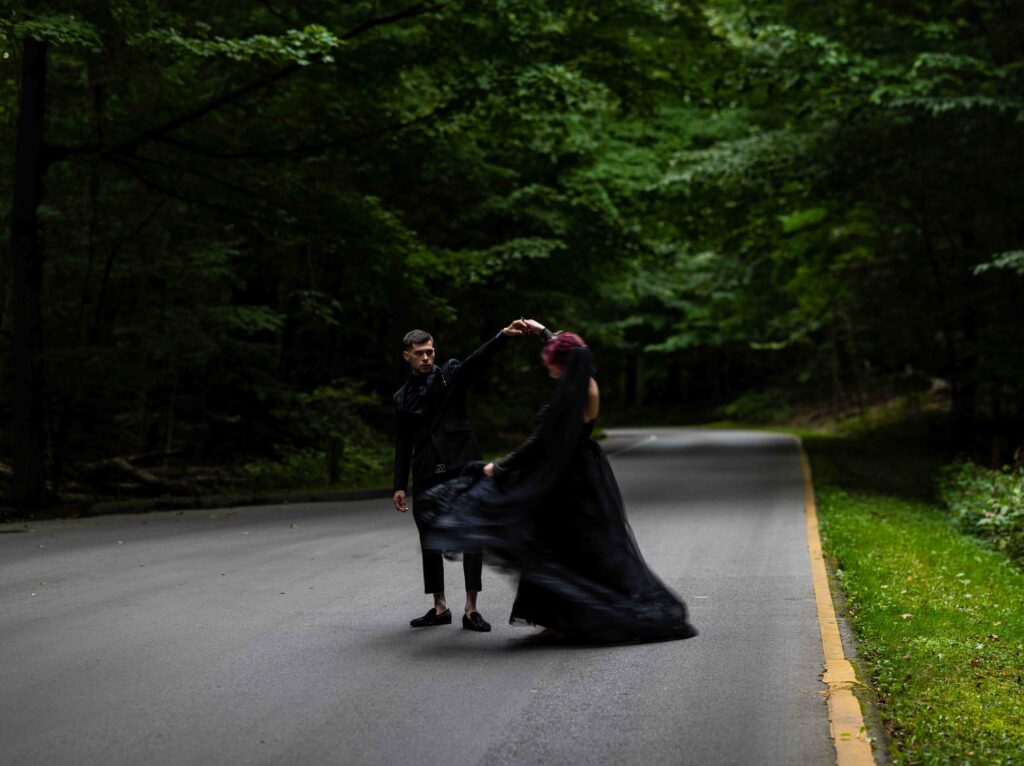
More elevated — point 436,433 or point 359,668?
point 436,433

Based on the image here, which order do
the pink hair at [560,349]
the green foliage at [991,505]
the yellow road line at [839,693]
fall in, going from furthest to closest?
1. the green foliage at [991,505]
2. the pink hair at [560,349]
3. the yellow road line at [839,693]

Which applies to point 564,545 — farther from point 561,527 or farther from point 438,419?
point 438,419

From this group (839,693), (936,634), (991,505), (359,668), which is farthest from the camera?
(991,505)

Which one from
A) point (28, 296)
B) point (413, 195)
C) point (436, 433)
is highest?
point (413, 195)

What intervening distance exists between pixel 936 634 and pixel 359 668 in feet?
12.8

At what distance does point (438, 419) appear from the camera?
826 cm

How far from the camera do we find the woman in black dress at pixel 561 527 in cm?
738

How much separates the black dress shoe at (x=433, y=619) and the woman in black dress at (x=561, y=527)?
997mm

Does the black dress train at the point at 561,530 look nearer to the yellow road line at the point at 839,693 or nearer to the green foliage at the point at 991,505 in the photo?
the yellow road line at the point at 839,693

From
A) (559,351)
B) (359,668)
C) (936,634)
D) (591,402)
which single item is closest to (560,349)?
(559,351)

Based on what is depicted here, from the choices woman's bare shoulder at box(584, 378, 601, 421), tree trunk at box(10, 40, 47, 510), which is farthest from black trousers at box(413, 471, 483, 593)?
tree trunk at box(10, 40, 47, 510)

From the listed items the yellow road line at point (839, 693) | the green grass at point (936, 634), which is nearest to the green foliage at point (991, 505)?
A: the green grass at point (936, 634)

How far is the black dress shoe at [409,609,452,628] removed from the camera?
27.3ft

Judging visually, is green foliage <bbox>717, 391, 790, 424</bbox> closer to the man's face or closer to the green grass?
the green grass
